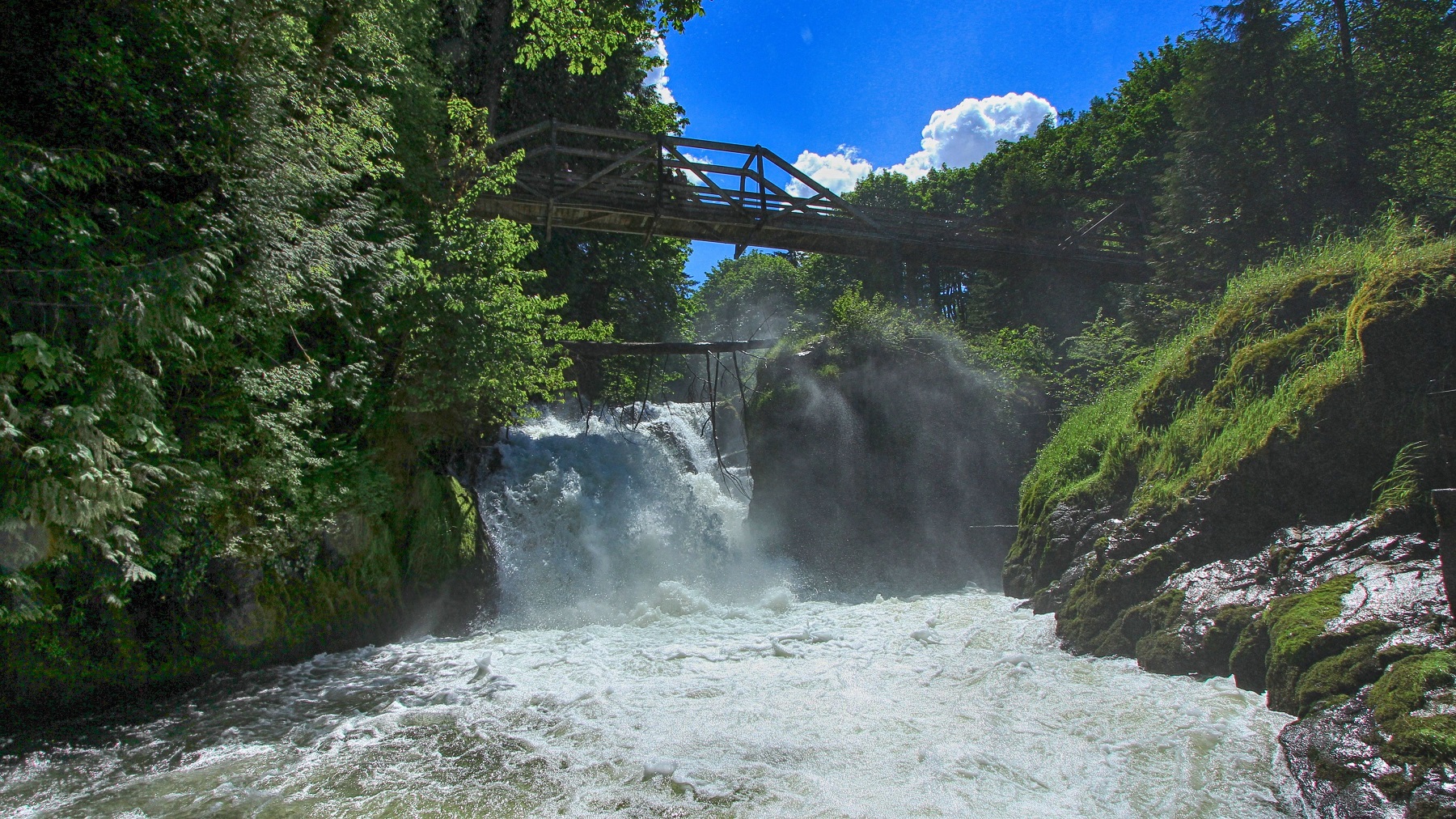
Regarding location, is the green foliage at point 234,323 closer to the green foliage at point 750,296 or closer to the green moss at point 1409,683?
the green moss at point 1409,683

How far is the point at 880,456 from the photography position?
42.7 ft

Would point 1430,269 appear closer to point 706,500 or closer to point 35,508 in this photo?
point 35,508

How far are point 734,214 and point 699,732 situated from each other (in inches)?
455

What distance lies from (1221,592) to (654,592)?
7.76 meters

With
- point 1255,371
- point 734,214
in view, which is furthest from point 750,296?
point 1255,371

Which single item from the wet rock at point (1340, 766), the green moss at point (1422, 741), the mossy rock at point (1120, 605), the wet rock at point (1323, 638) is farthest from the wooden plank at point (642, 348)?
the green moss at point (1422, 741)

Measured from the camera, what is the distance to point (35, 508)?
13.8ft

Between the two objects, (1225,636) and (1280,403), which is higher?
(1280,403)

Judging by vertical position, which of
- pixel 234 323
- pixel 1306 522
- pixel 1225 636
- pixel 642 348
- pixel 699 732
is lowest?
pixel 699 732

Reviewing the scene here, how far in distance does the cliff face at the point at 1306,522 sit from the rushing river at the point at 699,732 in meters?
0.40

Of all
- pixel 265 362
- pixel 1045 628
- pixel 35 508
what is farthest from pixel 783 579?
pixel 35 508

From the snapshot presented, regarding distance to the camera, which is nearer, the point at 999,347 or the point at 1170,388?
the point at 1170,388

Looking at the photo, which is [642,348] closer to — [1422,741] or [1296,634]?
Result: [1296,634]

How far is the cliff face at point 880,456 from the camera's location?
12531mm
